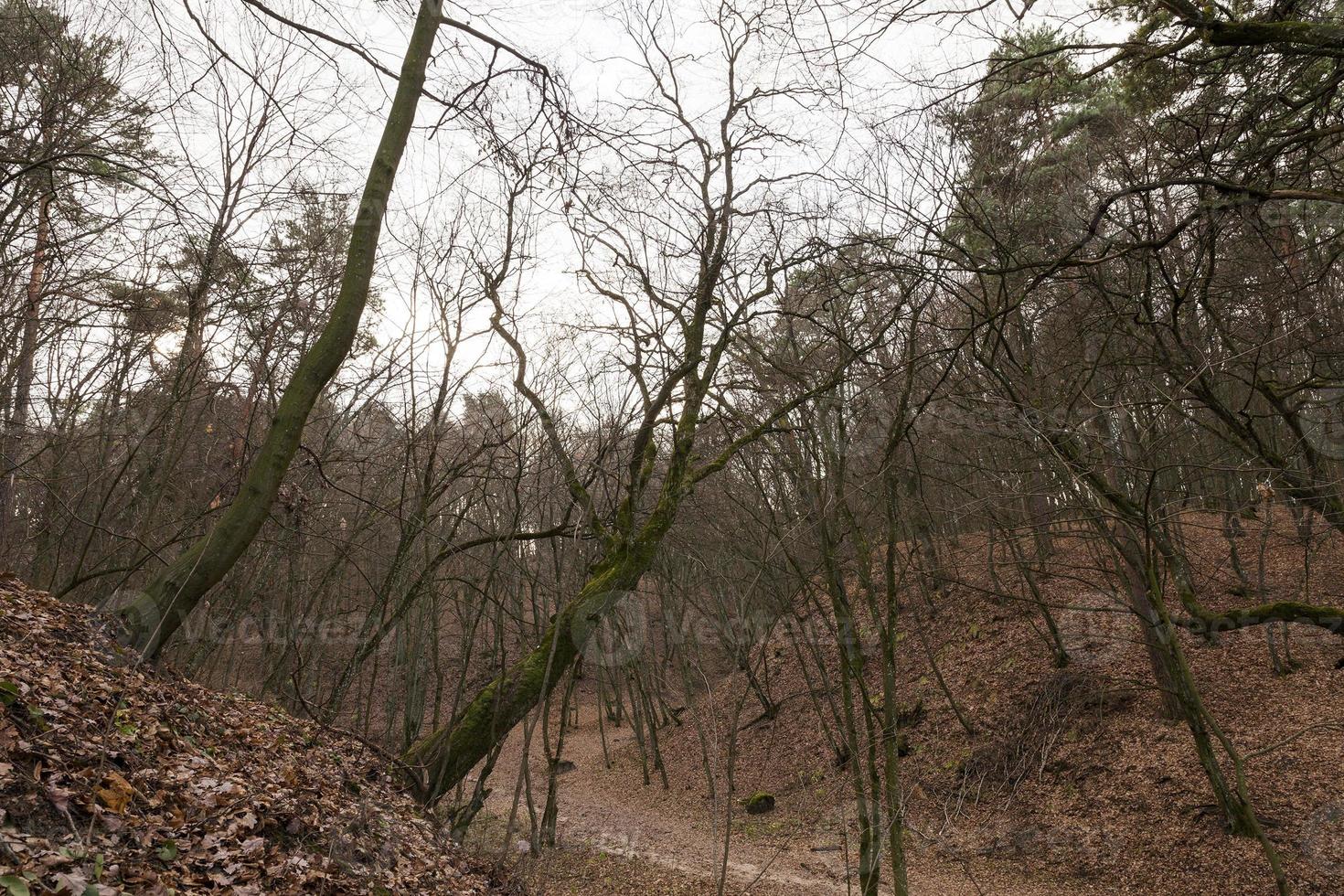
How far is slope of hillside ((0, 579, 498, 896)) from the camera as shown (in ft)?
8.67

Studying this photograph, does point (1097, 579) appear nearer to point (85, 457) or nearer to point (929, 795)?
point (929, 795)

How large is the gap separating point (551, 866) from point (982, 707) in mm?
6908

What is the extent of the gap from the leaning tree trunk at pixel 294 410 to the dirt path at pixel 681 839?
331 cm

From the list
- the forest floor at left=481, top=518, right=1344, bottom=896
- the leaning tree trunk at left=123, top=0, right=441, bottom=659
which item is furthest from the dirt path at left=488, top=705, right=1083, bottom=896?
the leaning tree trunk at left=123, top=0, right=441, bottom=659

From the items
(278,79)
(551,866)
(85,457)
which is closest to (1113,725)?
(551,866)

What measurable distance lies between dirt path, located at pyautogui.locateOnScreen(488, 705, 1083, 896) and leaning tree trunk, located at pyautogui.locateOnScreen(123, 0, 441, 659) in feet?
10.9

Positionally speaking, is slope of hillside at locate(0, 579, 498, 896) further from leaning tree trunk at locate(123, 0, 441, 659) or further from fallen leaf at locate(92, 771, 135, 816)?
leaning tree trunk at locate(123, 0, 441, 659)

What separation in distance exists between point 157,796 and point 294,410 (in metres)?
1.96

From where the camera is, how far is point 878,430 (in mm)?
8164

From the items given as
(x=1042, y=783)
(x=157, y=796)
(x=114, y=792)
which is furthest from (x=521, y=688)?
(x=1042, y=783)

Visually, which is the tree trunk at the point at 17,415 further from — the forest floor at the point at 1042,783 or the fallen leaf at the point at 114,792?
the forest floor at the point at 1042,783

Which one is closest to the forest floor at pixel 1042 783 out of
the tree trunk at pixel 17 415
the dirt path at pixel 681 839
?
the dirt path at pixel 681 839

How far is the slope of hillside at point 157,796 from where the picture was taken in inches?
104

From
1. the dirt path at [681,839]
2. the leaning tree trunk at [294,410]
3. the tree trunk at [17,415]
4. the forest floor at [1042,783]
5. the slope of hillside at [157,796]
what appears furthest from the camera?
the dirt path at [681,839]
